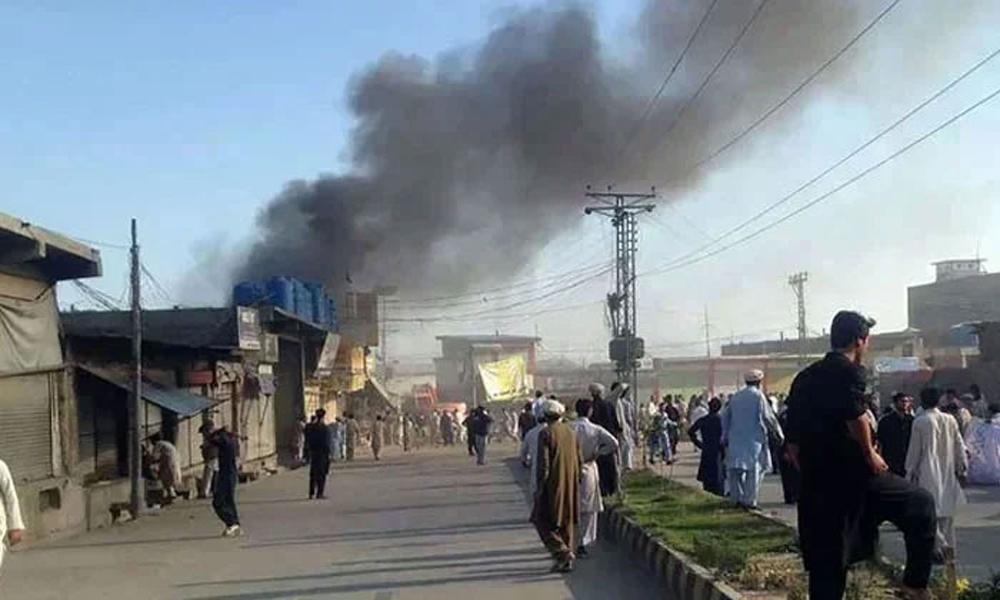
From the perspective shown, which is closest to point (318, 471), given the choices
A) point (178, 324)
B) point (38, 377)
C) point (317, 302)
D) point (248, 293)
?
point (38, 377)

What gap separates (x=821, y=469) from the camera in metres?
5.20

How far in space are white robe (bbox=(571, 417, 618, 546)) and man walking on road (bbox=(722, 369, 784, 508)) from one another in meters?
1.87

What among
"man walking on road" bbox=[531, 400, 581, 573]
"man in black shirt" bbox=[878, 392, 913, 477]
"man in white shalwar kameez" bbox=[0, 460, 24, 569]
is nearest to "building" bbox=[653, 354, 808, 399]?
"man in black shirt" bbox=[878, 392, 913, 477]

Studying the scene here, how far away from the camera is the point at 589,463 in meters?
11.6

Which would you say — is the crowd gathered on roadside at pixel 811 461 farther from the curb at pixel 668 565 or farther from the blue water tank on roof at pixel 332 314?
the blue water tank on roof at pixel 332 314

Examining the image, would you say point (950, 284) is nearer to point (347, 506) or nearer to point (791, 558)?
point (347, 506)

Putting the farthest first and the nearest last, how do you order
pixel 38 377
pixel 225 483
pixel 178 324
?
pixel 178 324 → pixel 38 377 → pixel 225 483

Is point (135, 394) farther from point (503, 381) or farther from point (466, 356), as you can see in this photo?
point (466, 356)

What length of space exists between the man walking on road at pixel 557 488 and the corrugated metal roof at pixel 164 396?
385 inches

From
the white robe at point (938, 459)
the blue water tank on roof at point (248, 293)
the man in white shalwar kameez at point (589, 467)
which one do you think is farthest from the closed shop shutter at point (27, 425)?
the blue water tank on roof at point (248, 293)

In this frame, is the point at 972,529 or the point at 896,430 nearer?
the point at 896,430

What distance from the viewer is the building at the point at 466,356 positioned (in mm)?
78500

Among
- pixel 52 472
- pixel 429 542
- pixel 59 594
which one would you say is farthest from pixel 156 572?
pixel 52 472

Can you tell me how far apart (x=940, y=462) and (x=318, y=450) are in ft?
42.0
